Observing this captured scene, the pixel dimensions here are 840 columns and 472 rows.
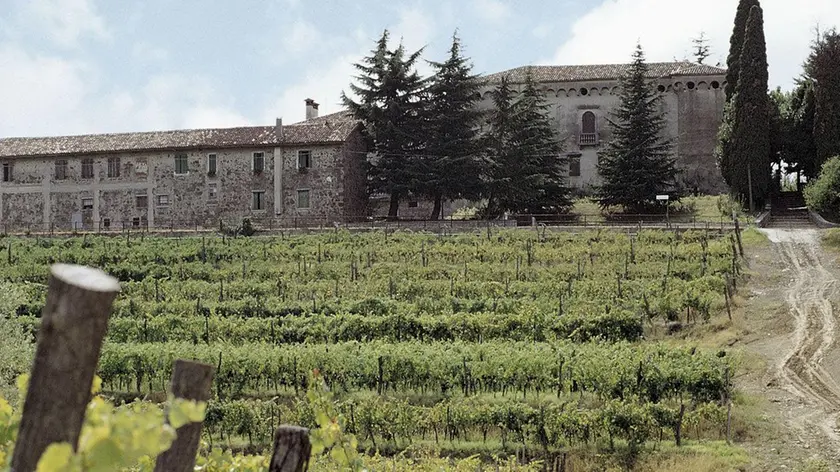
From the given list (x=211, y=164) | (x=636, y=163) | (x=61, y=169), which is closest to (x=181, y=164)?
(x=211, y=164)

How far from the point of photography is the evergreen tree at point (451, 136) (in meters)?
41.8

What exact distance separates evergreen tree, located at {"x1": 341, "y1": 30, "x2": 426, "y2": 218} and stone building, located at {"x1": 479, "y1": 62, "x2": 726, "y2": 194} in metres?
7.24

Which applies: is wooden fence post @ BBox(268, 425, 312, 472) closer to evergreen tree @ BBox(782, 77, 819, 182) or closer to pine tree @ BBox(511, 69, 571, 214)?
pine tree @ BBox(511, 69, 571, 214)

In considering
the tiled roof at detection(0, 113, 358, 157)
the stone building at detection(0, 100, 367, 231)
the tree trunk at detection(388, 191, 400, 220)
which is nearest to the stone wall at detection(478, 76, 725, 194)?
the tree trunk at detection(388, 191, 400, 220)

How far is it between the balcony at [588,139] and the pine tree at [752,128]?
10.4 meters

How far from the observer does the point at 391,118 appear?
144ft

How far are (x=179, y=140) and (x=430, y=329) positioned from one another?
2607 centimetres

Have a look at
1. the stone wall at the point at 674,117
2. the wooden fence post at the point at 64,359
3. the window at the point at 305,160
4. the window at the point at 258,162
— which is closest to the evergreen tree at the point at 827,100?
the stone wall at the point at 674,117

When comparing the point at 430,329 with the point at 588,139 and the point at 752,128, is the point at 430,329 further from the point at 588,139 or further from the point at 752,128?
the point at 588,139

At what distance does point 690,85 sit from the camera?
167 feet

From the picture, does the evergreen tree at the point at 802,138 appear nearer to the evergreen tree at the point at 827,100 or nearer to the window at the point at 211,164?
the evergreen tree at the point at 827,100

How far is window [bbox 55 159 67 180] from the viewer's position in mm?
45750

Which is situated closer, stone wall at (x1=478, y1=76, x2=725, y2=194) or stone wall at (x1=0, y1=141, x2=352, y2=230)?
stone wall at (x1=0, y1=141, x2=352, y2=230)

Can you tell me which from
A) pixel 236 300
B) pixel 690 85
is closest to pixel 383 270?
pixel 236 300
